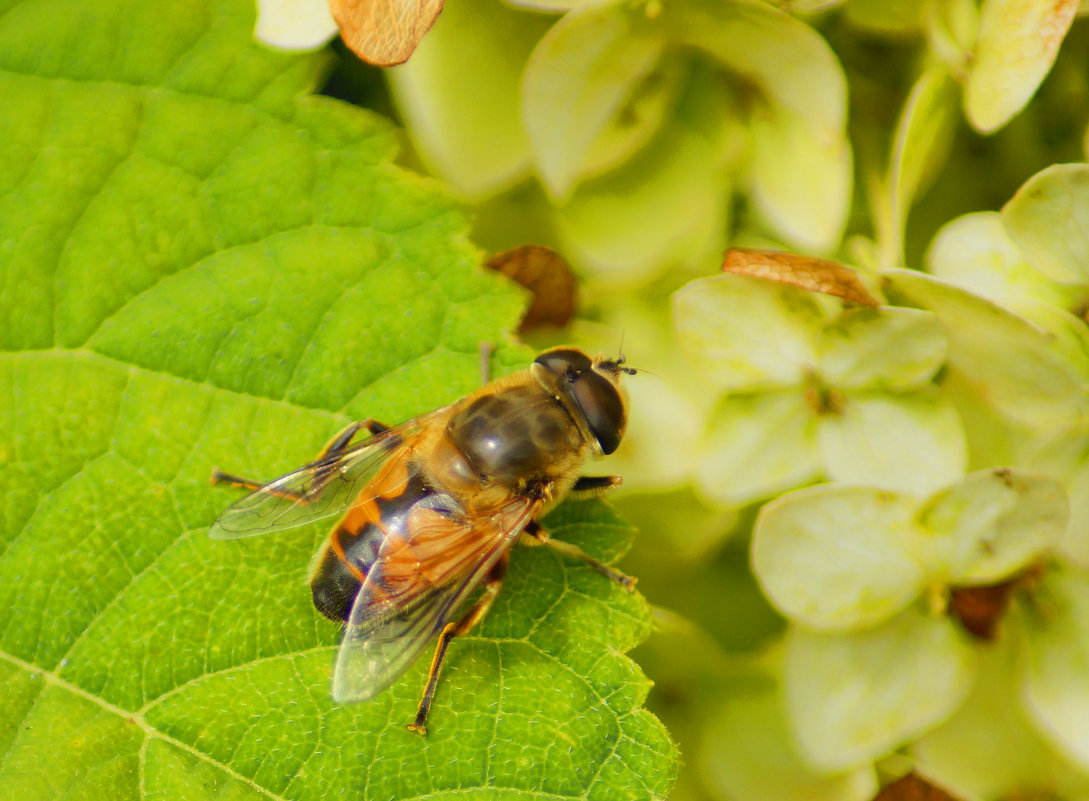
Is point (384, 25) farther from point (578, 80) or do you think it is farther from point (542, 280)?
point (542, 280)

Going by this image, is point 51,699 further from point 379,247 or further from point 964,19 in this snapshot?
point 964,19

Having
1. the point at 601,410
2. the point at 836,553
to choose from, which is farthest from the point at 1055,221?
the point at 601,410

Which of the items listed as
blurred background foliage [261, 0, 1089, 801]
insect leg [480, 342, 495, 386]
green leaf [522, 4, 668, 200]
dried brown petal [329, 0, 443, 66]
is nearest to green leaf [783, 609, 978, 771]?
blurred background foliage [261, 0, 1089, 801]

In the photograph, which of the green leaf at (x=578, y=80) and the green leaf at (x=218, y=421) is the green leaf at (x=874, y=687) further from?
the green leaf at (x=578, y=80)

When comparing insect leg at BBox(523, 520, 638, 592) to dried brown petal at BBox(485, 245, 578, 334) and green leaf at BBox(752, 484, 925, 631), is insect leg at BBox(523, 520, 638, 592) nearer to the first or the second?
green leaf at BBox(752, 484, 925, 631)

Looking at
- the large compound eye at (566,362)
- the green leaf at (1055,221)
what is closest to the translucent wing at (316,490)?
the large compound eye at (566,362)

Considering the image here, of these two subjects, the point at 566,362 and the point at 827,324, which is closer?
the point at 827,324
